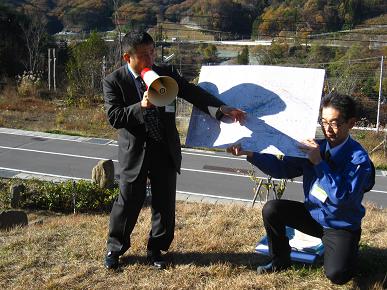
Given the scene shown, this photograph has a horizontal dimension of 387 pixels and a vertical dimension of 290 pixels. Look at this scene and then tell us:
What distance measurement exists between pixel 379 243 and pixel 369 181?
1.30 metres

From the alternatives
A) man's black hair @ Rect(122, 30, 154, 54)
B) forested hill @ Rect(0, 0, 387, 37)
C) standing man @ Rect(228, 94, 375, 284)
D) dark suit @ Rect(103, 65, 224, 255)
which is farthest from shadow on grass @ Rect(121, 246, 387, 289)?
forested hill @ Rect(0, 0, 387, 37)

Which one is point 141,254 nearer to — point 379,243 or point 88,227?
point 88,227

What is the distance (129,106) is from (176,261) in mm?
1244

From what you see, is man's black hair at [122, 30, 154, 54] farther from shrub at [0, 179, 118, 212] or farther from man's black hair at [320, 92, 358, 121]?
shrub at [0, 179, 118, 212]

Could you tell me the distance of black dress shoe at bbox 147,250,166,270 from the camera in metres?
3.64

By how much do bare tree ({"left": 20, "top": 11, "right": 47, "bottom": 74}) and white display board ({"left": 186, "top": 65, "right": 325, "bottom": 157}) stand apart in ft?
94.1

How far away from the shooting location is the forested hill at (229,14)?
48.8 metres

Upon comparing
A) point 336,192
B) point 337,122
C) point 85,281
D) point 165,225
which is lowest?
point 85,281

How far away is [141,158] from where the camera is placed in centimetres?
352

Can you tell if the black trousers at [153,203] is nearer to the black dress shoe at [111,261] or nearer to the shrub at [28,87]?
the black dress shoe at [111,261]

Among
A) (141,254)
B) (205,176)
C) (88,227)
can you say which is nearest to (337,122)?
(141,254)

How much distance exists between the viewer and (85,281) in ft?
11.3

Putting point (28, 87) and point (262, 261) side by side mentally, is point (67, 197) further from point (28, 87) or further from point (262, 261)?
point (28, 87)

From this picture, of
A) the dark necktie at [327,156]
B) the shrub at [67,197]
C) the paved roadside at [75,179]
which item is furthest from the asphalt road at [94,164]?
the dark necktie at [327,156]
